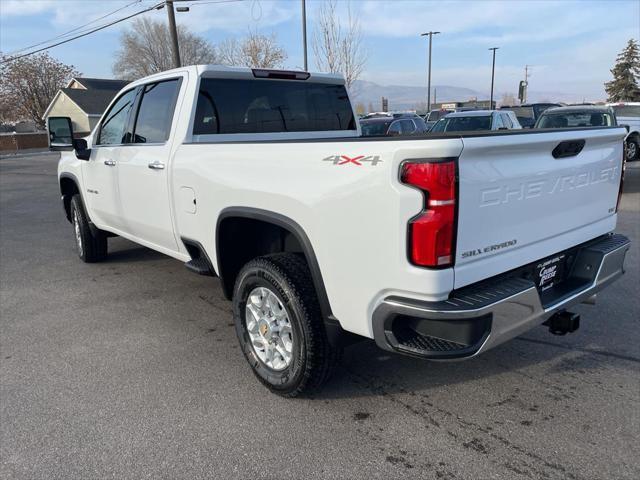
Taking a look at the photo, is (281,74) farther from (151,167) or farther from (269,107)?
(151,167)

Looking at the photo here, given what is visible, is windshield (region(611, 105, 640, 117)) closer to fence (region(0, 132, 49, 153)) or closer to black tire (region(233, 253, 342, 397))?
black tire (region(233, 253, 342, 397))

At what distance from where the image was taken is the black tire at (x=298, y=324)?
9.29 ft

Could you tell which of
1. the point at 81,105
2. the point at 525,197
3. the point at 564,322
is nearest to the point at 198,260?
the point at 525,197

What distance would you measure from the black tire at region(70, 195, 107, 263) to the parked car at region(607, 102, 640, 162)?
14.2 metres

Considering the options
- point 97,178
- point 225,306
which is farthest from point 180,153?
point 97,178

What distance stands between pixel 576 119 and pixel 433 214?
11183mm

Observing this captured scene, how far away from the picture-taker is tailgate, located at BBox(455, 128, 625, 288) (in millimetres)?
2275

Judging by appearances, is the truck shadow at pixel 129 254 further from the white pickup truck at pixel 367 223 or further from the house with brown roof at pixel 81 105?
the house with brown roof at pixel 81 105

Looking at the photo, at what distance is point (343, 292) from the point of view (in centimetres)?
260

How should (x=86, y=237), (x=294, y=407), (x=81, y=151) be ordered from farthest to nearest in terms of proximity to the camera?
1. (x=86, y=237)
2. (x=81, y=151)
3. (x=294, y=407)

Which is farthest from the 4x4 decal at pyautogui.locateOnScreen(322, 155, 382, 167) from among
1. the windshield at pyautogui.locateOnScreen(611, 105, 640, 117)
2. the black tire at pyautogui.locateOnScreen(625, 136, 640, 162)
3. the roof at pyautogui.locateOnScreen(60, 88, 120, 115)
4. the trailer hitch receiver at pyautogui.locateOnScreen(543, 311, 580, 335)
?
the roof at pyautogui.locateOnScreen(60, 88, 120, 115)

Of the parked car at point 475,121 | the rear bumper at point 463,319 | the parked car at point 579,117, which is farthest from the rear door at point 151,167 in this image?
the parked car at point 579,117

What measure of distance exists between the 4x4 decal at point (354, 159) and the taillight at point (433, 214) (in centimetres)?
15

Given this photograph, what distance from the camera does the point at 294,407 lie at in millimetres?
3076
